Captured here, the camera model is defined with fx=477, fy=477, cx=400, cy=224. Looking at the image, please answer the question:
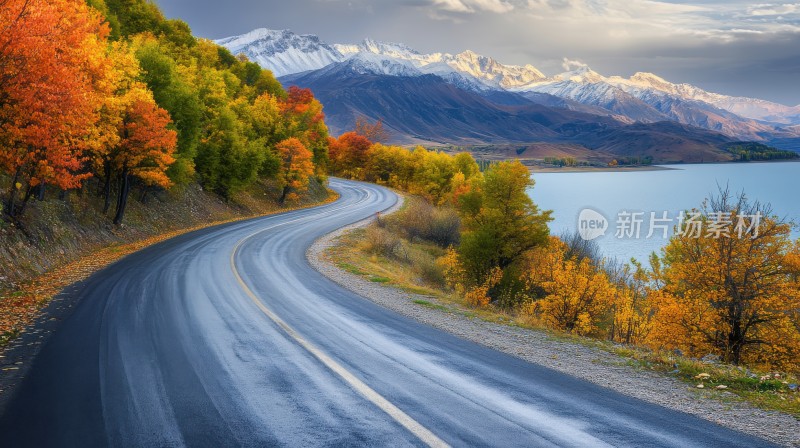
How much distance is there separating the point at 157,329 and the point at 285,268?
983 centimetres

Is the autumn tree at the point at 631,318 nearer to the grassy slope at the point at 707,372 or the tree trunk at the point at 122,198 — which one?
the grassy slope at the point at 707,372

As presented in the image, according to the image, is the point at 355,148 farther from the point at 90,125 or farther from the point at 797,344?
the point at 797,344

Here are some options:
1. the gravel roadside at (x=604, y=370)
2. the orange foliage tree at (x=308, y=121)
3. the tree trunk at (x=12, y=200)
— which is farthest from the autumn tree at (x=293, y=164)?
the gravel roadside at (x=604, y=370)

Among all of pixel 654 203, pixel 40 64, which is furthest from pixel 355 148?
pixel 40 64

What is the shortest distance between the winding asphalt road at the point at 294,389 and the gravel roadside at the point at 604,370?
1.37ft

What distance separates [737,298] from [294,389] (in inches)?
667

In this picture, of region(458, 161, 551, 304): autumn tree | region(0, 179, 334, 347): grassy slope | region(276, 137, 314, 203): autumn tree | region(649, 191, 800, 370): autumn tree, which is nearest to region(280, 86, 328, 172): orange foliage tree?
region(276, 137, 314, 203): autumn tree

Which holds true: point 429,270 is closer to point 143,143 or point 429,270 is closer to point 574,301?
point 574,301

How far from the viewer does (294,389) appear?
23.8 ft

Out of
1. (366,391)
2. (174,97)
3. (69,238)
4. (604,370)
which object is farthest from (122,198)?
(604,370)

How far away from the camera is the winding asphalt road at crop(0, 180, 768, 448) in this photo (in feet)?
19.3

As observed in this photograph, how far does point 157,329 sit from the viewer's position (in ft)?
34.8

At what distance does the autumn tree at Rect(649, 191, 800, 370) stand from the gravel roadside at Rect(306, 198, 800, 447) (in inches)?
333

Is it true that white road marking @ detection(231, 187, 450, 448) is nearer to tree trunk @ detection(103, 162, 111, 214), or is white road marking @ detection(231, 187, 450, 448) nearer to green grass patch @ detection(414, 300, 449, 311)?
green grass patch @ detection(414, 300, 449, 311)
